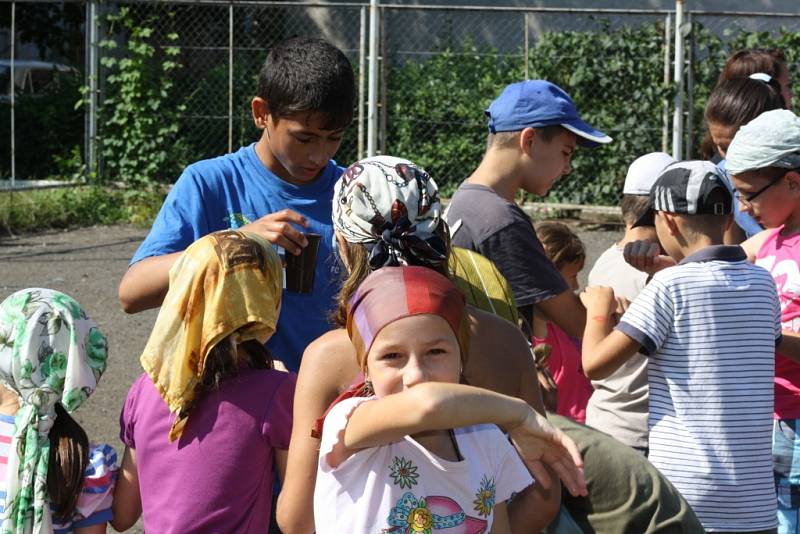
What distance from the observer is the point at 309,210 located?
10.6 feet

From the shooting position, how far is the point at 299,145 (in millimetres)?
3186

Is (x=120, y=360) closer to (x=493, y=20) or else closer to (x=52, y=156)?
(x=52, y=156)

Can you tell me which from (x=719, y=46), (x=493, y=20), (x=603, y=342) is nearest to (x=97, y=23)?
(x=493, y=20)

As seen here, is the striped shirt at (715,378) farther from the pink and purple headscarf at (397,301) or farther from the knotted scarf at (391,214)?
the pink and purple headscarf at (397,301)

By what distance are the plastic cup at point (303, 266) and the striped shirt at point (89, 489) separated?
64 cm

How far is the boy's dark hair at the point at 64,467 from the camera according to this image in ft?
9.00

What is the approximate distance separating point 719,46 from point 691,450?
1075 centimetres

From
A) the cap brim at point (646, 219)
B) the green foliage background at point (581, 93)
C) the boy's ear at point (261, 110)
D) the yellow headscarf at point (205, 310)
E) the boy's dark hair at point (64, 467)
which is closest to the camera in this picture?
the yellow headscarf at point (205, 310)

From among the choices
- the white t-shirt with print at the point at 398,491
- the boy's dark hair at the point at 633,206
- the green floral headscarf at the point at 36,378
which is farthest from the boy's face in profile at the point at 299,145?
the boy's dark hair at the point at 633,206

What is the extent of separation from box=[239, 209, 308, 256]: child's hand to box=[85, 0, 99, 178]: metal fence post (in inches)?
466

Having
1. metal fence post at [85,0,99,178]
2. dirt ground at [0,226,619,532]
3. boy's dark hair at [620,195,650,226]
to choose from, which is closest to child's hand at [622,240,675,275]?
boy's dark hair at [620,195,650,226]

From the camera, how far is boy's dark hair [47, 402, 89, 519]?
9.00 feet

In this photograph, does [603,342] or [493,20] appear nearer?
[603,342]

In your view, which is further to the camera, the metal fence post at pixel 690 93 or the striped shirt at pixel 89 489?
the metal fence post at pixel 690 93
